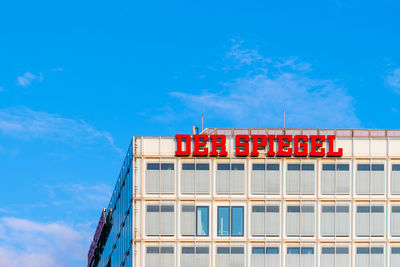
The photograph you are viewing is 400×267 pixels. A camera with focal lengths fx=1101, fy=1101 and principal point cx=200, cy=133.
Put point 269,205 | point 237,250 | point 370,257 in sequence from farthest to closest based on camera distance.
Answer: point 269,205, point 370,257, point 237,250

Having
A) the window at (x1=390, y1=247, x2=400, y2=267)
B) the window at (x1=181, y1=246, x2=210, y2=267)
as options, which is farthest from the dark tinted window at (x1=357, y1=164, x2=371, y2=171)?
the window at (x1=181, y1=246, x2=210, y2=267)

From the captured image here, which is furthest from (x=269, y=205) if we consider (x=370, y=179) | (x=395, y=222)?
(x=395, y=222)

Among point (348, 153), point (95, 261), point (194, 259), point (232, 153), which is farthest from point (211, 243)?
point (95, 261)

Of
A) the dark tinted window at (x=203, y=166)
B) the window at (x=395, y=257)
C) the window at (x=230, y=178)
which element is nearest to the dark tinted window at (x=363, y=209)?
the window at (x=395, y=257)

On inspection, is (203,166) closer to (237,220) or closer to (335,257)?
(237,220)

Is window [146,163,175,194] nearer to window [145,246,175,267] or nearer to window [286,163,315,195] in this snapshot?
window [145,246,175,267]

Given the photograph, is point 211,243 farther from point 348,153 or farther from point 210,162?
point 348,153

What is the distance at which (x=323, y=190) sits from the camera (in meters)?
106

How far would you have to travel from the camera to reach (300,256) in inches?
4151

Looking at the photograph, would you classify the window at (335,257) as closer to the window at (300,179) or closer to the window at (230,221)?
the window at (300,179)

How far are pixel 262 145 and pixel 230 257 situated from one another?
11.1m

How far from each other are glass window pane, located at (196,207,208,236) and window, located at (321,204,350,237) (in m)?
11.2

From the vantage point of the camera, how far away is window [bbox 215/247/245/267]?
105000mm

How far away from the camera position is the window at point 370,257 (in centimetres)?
10531
